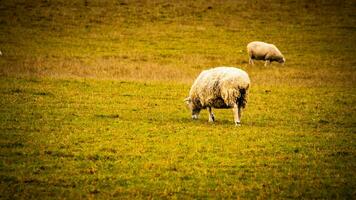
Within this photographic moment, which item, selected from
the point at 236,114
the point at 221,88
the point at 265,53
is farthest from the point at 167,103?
the point at 265,53

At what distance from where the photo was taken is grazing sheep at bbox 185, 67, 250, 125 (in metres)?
15.2

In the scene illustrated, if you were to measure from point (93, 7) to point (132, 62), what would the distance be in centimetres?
1704

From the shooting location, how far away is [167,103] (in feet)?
68.2

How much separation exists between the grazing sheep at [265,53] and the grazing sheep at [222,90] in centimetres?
1728

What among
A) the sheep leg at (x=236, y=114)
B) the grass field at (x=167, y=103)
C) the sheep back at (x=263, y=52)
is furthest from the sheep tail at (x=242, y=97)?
the sheep back at (x=263, y=52)

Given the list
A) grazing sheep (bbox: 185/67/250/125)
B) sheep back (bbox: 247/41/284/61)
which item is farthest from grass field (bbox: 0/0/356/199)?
sheep back (bbox: 247/41/284/61)

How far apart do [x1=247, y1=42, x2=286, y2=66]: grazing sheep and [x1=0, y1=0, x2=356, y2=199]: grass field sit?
29.2 inches

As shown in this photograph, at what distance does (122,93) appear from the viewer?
883 inches

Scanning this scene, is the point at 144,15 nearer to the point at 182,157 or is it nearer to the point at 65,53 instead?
the point at 65,53

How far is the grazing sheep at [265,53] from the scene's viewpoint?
33406 millimetres

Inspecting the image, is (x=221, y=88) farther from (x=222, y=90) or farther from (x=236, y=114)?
(x=236, y=114)

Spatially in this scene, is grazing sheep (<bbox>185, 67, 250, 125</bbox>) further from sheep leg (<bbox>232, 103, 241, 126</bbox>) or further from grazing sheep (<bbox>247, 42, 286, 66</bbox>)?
grazing sheep (<bbox>247, 42, 286, 66</bbox>)

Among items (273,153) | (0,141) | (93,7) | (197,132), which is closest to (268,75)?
(197,132)

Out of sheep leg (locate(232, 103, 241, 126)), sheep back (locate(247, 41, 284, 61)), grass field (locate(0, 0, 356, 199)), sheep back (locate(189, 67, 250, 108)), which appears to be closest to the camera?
grass field (locate(0, 0, 356, 199))
